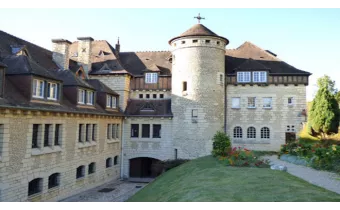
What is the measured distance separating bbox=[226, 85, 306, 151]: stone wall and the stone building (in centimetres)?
8

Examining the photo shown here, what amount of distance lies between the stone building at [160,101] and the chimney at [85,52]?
0.28ft

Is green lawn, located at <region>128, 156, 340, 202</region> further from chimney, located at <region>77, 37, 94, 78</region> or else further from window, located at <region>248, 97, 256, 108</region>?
chimney, located at <region>77, 37, 94, 78</region>

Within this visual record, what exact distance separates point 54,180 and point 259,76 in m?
17.5

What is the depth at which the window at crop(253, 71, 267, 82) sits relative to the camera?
23.2m

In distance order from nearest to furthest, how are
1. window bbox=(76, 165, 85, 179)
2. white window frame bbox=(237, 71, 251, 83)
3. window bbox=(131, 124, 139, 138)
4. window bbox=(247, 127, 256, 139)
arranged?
window bbox=(76, 165, 85, 179) < window bbox=(247, 127, 256, 139) < white window frame bbox=(237, 71, 251, 83) < window bbox=(131, 124, 139, 138)

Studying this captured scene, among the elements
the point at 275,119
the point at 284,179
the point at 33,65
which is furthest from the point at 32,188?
the point at 275,119

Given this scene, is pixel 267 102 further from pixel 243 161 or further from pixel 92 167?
pixel 92 167

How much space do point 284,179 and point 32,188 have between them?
38.2ft

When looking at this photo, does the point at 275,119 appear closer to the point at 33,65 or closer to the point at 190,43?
the point at 190,43

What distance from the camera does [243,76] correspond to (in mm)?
23641

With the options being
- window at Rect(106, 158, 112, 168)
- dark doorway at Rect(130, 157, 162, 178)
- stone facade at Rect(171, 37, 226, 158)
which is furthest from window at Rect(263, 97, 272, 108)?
window at Rect(106, 158, 112, 168)

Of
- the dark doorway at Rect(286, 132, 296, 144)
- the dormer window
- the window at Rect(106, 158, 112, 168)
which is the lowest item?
the window at Rect(106, 158, 112, 168)

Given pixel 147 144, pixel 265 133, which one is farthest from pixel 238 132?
pixel 147 144

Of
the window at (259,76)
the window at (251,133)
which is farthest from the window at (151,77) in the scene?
the window at (251,133)
